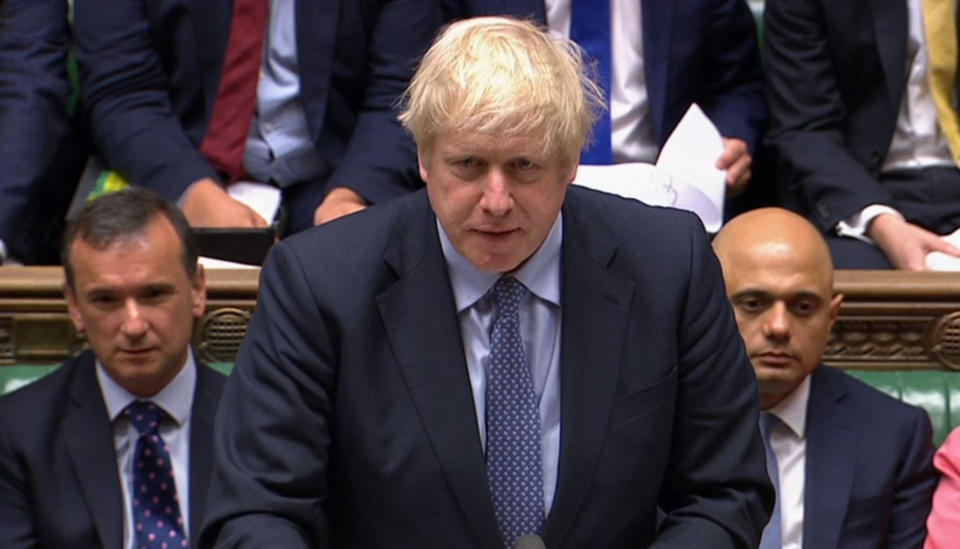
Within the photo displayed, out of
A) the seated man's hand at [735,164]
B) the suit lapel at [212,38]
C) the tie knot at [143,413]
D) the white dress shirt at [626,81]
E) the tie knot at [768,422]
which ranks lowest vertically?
the tie knot at [768,422]

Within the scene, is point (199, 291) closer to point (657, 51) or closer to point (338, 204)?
point (338, 204)

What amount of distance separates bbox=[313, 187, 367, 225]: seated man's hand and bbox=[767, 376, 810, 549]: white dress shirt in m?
0.74

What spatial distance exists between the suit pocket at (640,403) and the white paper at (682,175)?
1.06m

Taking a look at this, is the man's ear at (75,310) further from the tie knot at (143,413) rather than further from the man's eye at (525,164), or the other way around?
the man's eye at (525,164)

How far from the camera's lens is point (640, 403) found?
51.3 inches

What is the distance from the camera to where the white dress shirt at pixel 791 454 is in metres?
2.03

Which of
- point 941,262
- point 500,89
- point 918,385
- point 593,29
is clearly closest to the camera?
point 500,89

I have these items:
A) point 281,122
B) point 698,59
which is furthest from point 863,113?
point 281,122

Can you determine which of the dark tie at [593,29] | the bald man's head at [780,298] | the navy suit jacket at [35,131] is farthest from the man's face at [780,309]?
the navy suit jacket at [35,131]

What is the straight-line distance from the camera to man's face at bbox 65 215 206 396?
6.59ft

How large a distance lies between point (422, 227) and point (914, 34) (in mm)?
1506

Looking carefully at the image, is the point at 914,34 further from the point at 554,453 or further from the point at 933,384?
the point at 554,453

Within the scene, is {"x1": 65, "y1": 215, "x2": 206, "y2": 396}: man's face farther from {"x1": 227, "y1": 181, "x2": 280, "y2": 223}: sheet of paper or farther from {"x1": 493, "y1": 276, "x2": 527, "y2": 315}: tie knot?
{"x1": 493, "y1": 276, "x2": 527, "y2": 315}: tie knot

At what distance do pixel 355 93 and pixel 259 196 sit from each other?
0.23 metres
